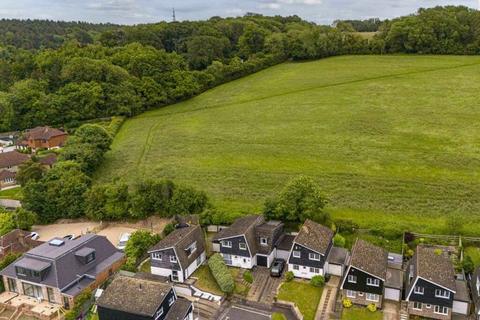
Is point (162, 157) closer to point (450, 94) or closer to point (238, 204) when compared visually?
point (238, 204)

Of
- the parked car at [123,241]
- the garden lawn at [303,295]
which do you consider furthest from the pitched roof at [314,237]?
the parked car at [123,241]

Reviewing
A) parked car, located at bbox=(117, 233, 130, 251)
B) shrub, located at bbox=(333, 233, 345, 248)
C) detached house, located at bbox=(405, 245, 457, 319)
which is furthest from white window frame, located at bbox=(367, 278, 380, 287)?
parked car, located at bbox=(117, 233, 130, 251)

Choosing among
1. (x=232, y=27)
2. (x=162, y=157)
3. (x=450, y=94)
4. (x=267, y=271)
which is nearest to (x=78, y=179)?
(x=162, y=157)

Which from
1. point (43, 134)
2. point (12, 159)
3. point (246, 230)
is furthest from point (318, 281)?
point (43, 134)

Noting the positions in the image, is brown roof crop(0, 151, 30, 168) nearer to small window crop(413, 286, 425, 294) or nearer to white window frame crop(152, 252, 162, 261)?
white window frame crop(152, 252, 162, 261)

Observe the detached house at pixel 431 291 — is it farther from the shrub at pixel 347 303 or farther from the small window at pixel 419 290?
the shrub at pixel 347 303

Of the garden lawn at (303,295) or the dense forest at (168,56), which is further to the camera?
the dense forest at (168,56)
